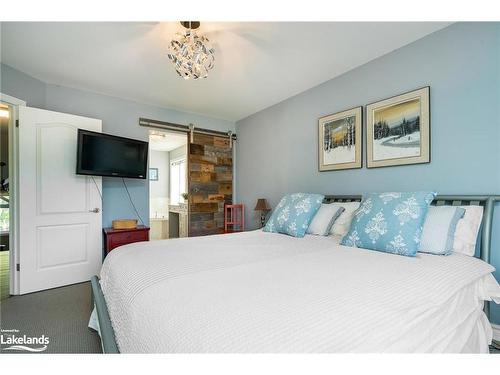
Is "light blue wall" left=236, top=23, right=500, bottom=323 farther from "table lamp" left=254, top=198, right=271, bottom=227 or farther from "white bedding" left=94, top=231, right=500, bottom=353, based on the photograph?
"white bedding" left=94, top=231, right=500, bottom=353

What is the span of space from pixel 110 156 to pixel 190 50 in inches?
72.5

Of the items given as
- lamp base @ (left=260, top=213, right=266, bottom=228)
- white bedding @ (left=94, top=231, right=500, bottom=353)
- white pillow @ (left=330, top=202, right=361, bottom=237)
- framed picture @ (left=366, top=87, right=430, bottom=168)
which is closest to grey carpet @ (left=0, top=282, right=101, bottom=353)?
white bedding @ (left=94, top=231, right=500, bottom=353)

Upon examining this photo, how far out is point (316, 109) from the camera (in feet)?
10.1

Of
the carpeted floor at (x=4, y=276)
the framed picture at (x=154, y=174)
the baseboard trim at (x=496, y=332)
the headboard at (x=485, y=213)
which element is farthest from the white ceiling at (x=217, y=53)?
the framed picture at (x=154, y=174)

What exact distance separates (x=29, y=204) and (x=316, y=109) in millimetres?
3476

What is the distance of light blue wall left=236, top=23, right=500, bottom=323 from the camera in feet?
5.81

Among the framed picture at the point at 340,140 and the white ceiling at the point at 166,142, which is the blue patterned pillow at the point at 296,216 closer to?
the framed picture at the point at 340,140

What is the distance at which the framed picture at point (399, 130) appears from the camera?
2096mm

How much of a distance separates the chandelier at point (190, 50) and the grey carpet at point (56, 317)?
2216 mm

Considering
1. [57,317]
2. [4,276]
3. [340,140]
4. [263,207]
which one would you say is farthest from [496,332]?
[4,276]

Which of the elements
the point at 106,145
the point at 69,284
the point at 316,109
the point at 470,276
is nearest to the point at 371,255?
the point at 470,276

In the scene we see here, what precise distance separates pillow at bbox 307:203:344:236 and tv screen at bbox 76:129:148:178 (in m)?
2.38

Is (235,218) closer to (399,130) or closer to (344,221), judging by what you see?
(344,221)
